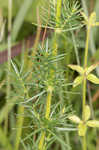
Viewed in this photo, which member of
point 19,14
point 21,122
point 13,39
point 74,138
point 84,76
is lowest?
point 74,138

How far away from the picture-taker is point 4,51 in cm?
89

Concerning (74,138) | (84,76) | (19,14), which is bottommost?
(74,138)

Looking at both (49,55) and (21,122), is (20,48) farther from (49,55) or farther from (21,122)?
(49,55)

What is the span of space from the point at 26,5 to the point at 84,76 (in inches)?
27.1

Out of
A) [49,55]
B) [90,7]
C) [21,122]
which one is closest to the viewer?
[49,55]

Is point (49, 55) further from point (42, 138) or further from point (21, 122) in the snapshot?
point (21, 122)

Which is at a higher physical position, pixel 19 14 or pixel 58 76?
pixel 19 14

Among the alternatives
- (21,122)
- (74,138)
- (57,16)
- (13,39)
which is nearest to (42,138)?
(57,16)

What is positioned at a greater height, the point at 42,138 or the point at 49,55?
the point at 49,55

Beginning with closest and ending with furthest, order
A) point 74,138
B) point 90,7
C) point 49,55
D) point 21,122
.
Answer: point 49,55
point 21,122
point 74,138
point 90,7

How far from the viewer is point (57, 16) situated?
31 centimetres

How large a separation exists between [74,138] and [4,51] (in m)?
0.37

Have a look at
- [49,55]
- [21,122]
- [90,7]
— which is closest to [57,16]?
[49,55]

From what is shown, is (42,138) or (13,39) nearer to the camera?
(42,138)
